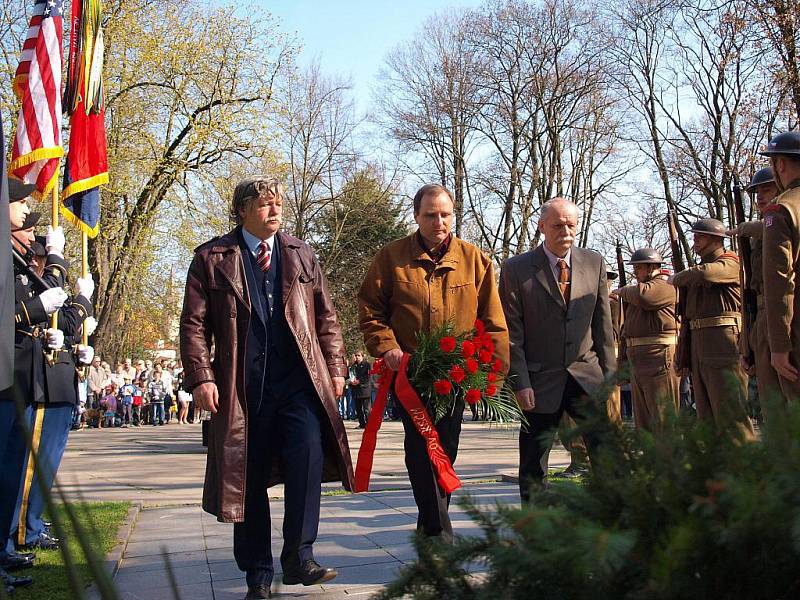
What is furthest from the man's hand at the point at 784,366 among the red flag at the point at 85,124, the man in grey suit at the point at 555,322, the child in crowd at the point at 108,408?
the child in crowd at the point at 108,408

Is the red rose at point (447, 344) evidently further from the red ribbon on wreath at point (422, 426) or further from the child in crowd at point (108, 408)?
the child in crowd at point (108, 408)

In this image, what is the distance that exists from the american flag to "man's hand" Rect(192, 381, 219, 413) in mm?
3543

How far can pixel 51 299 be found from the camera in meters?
5.39

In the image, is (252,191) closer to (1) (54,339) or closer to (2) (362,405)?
(1) (54,339)

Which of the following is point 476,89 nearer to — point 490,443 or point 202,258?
point 490,443

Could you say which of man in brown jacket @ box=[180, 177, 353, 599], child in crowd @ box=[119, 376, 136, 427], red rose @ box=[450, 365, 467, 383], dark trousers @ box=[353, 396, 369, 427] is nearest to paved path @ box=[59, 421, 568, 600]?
man in brown jacket @ box=[180, 177, 353, 599]

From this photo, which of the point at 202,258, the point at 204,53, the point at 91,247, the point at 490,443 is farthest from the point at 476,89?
the point at 202,258

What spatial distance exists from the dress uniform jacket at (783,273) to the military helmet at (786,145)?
0.75 ft

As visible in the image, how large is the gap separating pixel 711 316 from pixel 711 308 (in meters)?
0.07

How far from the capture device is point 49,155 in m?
7.28

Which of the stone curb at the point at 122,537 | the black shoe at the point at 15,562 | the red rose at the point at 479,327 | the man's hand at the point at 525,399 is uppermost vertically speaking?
the red rose at the point at 479,327

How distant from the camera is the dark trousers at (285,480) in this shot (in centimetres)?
459

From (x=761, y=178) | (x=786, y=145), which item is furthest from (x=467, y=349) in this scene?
(x=761, y=178)

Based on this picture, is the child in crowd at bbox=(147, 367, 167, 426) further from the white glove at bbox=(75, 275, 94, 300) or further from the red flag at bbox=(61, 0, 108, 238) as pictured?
the white glove at bbox=(75, 275, 94, 300)
